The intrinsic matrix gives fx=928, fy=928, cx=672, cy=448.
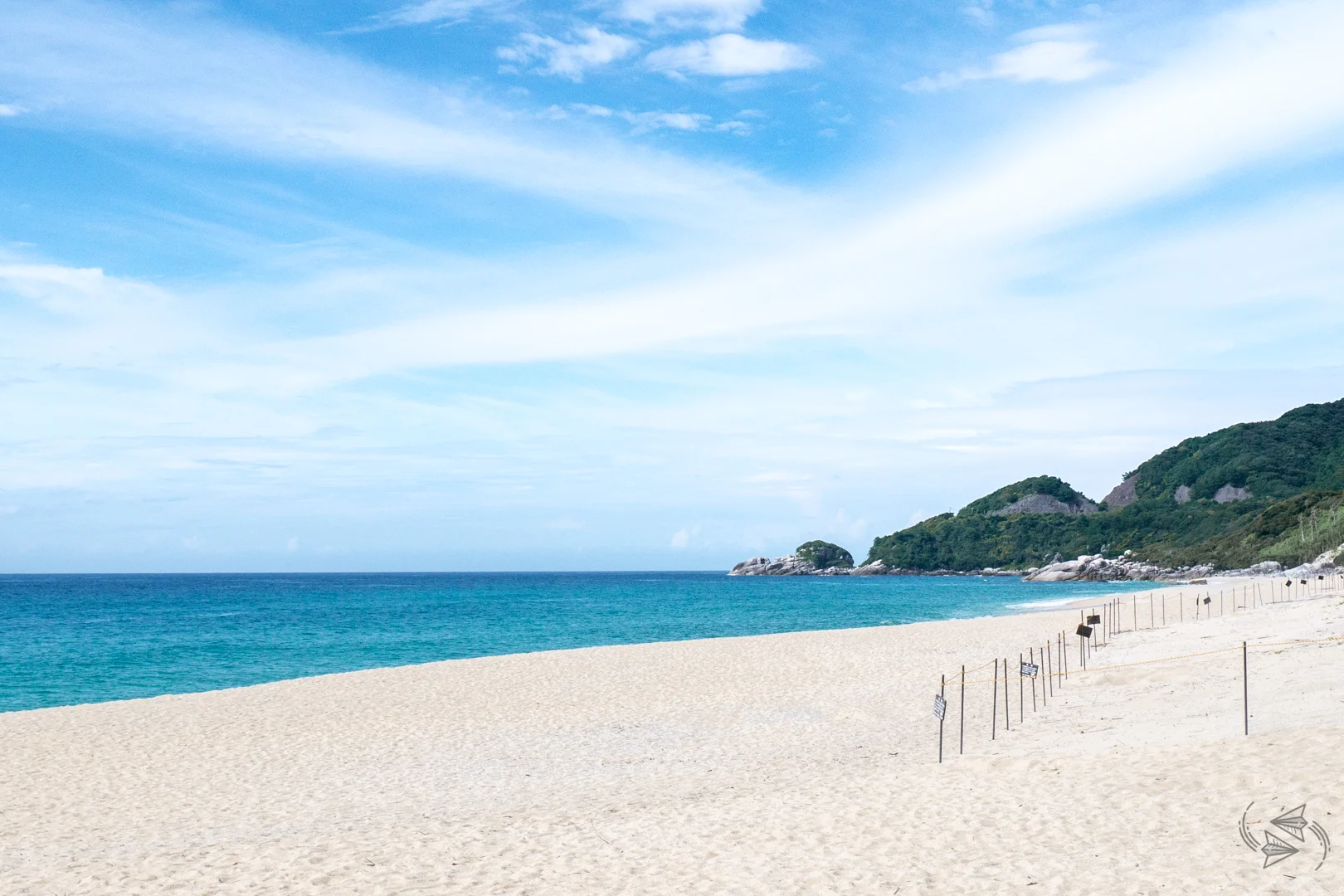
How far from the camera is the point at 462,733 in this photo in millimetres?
21922

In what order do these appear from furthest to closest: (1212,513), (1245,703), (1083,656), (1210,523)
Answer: (1212,513) → (1210,523) → (1083,656) → (1245,703)

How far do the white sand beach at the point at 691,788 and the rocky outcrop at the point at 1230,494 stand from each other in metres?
172

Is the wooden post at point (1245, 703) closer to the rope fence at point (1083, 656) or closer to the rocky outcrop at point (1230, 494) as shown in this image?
the rope fence at point (1083, 656)

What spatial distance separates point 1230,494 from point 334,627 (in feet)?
566

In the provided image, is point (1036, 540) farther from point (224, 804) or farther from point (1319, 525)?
point (224, 804)

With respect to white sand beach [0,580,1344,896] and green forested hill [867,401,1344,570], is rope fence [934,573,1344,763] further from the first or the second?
green forested hill [867,401,1344,570]

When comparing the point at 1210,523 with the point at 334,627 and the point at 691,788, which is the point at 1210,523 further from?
the point at 691,788

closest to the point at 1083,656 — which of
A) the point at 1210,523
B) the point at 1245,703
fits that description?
the point at 1245,703

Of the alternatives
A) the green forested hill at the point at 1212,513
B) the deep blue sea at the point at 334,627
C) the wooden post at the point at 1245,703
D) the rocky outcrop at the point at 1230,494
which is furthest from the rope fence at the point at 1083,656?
the rocky outcrop at the point at 1230,494

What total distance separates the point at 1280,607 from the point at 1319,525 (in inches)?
2884

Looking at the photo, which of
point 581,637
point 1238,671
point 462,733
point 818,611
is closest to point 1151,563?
point 818,611

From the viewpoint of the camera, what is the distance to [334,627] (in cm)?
6588

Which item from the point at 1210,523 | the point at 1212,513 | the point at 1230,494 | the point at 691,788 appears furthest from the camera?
the point at 1230,494

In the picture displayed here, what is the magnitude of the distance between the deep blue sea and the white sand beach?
13.3 metres
